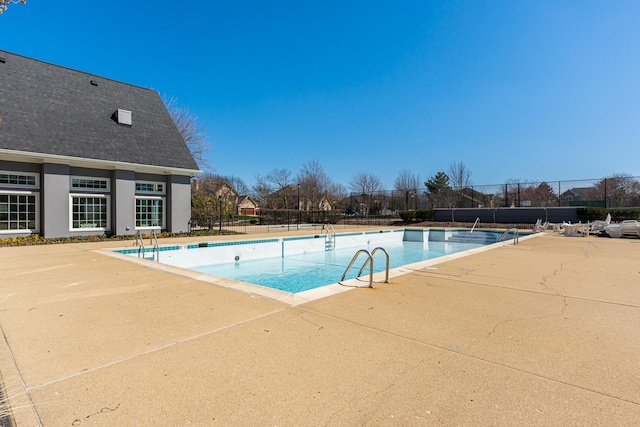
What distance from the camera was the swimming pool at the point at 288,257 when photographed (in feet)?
30.7

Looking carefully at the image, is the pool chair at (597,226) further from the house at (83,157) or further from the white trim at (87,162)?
the house at (83,157)

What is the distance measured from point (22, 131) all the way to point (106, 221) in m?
4.54

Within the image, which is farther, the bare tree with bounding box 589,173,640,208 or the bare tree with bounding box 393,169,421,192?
the bare tree with bounding box 393,169,421,192

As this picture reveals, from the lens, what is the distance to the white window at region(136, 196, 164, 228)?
1539 centimetres

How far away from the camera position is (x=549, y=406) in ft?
6.81

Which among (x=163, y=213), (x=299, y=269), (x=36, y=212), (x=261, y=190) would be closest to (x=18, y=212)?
(x=36, y=212)

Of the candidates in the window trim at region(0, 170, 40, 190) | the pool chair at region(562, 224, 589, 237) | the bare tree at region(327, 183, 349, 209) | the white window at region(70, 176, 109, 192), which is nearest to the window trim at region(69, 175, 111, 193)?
the white window at region(70, 176, 109, 192)

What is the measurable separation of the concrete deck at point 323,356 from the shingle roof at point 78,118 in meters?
10.6

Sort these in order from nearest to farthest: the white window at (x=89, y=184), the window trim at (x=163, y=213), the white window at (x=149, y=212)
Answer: the white window at (x=89, y=184), the window trim at (x=163, y=213), the white window at (x=149, y=212)

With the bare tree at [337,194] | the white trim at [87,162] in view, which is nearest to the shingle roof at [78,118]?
the white trim at [87,162]

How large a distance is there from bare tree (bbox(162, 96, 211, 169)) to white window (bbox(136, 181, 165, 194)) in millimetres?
10873

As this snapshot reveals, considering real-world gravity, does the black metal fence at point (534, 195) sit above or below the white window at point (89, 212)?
above

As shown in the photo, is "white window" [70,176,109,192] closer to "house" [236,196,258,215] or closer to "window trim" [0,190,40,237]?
"window trim" [0,190,40,237]

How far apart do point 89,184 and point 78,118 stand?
10.4 ft
